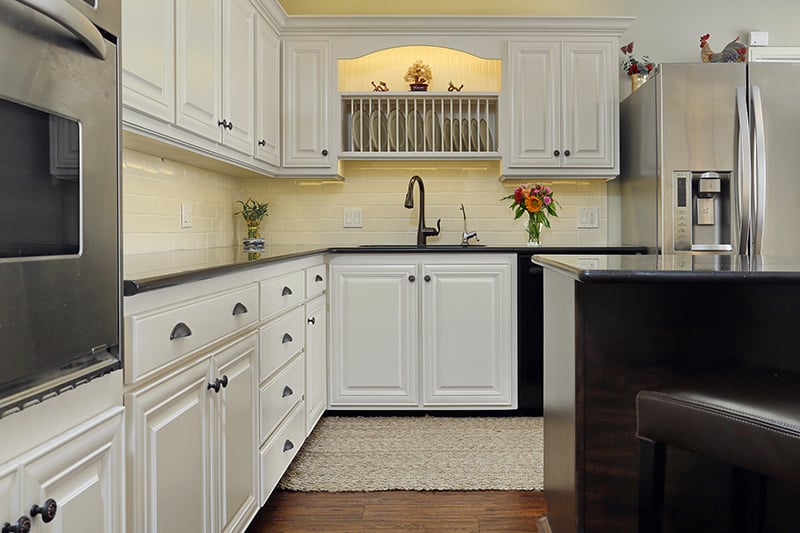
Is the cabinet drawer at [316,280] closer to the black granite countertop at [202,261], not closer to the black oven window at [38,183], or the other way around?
the black granite countertop at [202,261]

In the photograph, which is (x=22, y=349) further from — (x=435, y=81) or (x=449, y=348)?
(x=435, y=81)

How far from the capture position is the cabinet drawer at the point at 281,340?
1961mm

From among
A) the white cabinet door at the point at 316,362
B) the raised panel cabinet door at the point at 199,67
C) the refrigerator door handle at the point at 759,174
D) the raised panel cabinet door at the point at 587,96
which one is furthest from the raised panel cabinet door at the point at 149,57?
the refrigerator door handle at the point at 759,174

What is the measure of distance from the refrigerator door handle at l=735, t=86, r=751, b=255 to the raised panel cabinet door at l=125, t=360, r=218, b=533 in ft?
8.70

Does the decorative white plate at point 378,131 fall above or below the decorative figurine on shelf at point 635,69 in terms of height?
below

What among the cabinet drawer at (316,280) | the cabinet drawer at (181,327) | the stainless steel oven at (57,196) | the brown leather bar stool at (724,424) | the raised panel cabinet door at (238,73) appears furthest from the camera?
the cabinet drawer at (316,280)

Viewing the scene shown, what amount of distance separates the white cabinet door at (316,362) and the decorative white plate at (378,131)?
1027 mm

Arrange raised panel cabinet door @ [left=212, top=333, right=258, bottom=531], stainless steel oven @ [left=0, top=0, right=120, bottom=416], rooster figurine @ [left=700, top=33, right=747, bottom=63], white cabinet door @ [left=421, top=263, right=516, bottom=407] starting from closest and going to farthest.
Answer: stainless steel oven @ [left=0, top=0, right=120, bottom=416] → raised panel cabinet door @ [left=212, top=333, right=258, bottom=531] → white cabinet door @ [left=421, top=263, right=516, bottom=407] → rooster figurine @ [left=700, top=33, right=747, bottom=63]

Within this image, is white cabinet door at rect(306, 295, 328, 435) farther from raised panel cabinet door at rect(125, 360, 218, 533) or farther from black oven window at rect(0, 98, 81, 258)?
black oven window at rect(0, 98, 81, 258)

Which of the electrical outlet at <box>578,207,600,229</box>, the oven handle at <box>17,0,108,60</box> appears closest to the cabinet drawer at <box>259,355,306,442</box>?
the oven handle at <box>17,0,108,60</box>

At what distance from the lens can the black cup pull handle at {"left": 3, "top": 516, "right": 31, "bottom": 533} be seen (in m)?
0.73

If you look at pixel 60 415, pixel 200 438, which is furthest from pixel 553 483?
pixel 60 415

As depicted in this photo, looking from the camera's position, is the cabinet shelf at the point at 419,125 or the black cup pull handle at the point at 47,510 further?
the cabinet shelf at the point at 419,125

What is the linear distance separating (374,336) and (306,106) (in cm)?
137
